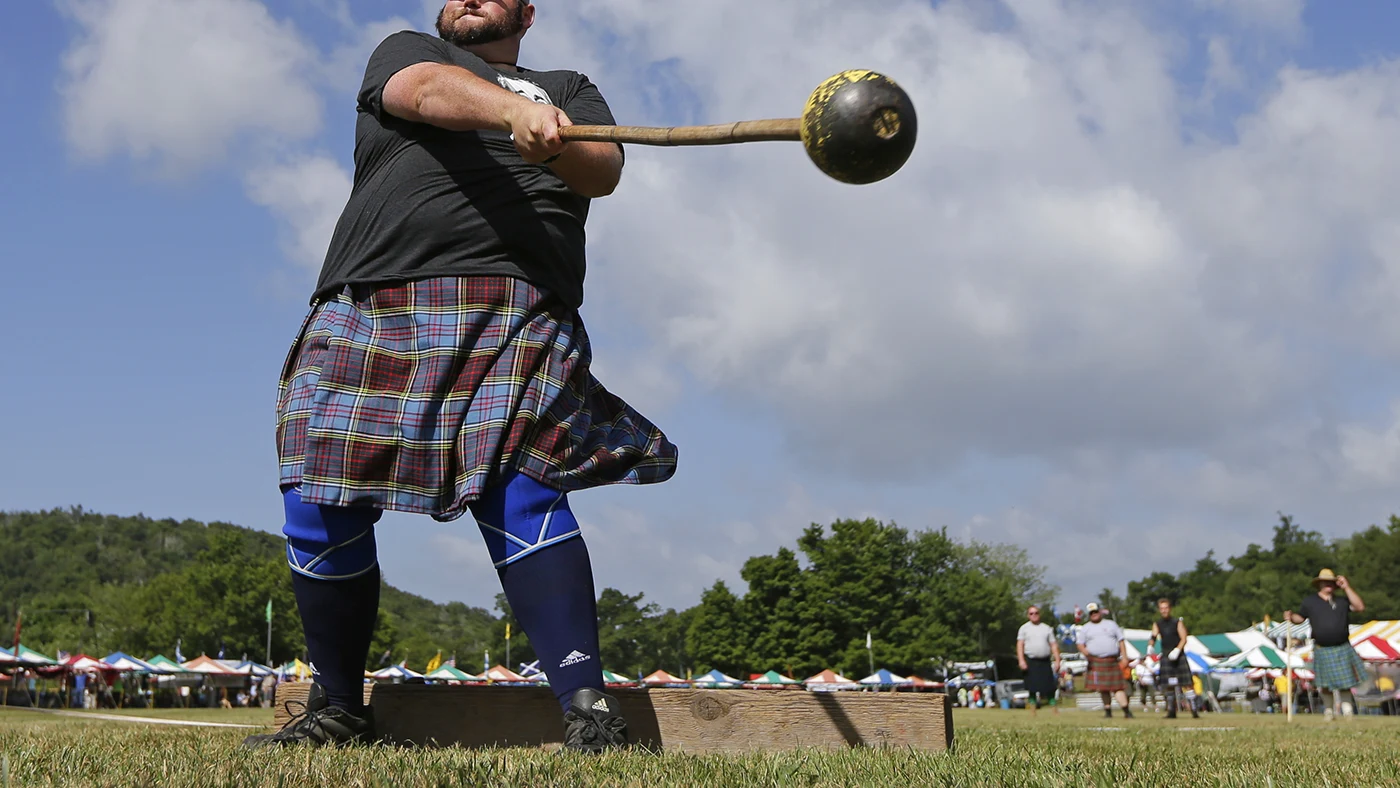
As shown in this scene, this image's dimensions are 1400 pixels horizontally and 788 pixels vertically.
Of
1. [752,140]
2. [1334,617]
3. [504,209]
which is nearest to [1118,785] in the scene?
[752,140]

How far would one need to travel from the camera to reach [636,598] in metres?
103

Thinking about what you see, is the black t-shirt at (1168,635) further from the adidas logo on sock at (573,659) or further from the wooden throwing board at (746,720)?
the adidas logo on sock at (573,659)

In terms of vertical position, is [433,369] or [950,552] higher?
[950,552]

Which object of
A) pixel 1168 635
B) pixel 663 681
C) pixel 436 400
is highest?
pixel 436 400

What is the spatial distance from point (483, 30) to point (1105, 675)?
46.4 feet

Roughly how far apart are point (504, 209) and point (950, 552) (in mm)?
81425

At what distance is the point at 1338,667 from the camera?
12.6m

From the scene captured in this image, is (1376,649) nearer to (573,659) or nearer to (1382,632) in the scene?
(1382,632)

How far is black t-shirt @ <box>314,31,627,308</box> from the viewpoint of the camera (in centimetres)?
294

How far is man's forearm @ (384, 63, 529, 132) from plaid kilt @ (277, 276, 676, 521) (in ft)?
1.35

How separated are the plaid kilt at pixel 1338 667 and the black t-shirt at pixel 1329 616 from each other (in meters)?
0.21

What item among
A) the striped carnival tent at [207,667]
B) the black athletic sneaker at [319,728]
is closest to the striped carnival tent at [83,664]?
the striped carnival tent at [207,667]

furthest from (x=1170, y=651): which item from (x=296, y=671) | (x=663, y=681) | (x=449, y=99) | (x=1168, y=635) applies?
(x=296, y=671)

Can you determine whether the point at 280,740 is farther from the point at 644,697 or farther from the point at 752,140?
the point at 752,140
